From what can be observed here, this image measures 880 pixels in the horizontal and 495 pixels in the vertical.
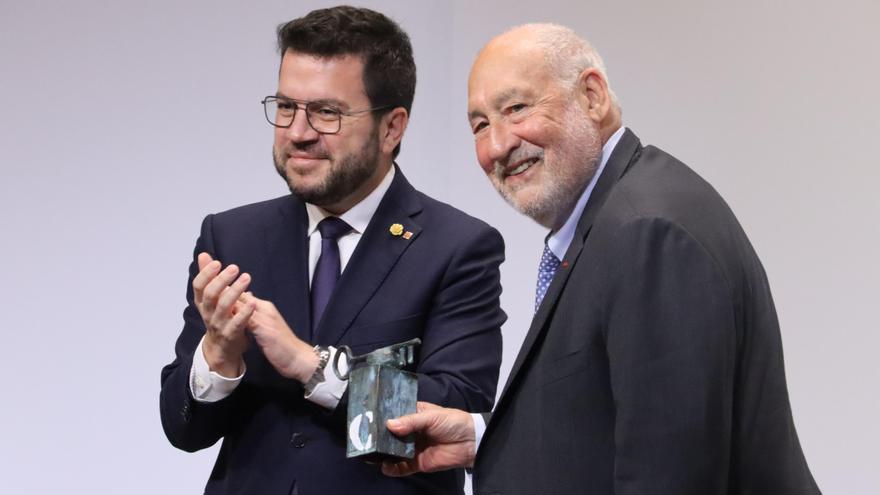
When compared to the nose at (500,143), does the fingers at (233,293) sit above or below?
below

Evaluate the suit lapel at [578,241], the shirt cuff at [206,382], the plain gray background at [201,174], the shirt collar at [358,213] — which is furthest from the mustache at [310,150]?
the plain gray background at [201,174]

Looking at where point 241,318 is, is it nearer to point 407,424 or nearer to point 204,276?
point 204,276

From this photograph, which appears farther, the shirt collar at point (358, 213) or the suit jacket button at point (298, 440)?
the shirt collar at point (358, 213)

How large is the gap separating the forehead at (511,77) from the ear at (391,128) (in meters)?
0.51

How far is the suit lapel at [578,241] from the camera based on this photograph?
179 cm

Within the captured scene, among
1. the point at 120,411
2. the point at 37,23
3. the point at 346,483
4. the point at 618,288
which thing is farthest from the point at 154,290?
the point at 618,288

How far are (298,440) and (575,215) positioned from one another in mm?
689

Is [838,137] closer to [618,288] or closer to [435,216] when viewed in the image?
[435,216]

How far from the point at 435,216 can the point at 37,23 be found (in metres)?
2.13

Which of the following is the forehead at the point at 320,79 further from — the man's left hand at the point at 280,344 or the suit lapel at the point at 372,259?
the man's left hand at the point at 280,344

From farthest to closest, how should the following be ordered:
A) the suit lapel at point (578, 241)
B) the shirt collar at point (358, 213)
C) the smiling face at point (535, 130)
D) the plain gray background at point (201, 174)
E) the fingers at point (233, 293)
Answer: the plain gray background at point (201, 174), the shirt collar at point (358, 213), the fingers at point (233, 293), the smiling face at point (535, 130), the suit lapel at point (578, 241)

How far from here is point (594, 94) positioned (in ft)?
6.58

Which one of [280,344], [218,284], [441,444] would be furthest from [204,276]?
[441,444]

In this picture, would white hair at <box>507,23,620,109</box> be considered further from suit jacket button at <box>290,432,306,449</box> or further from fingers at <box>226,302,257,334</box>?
suit jacket button at <box>290,432,306,449</box>
